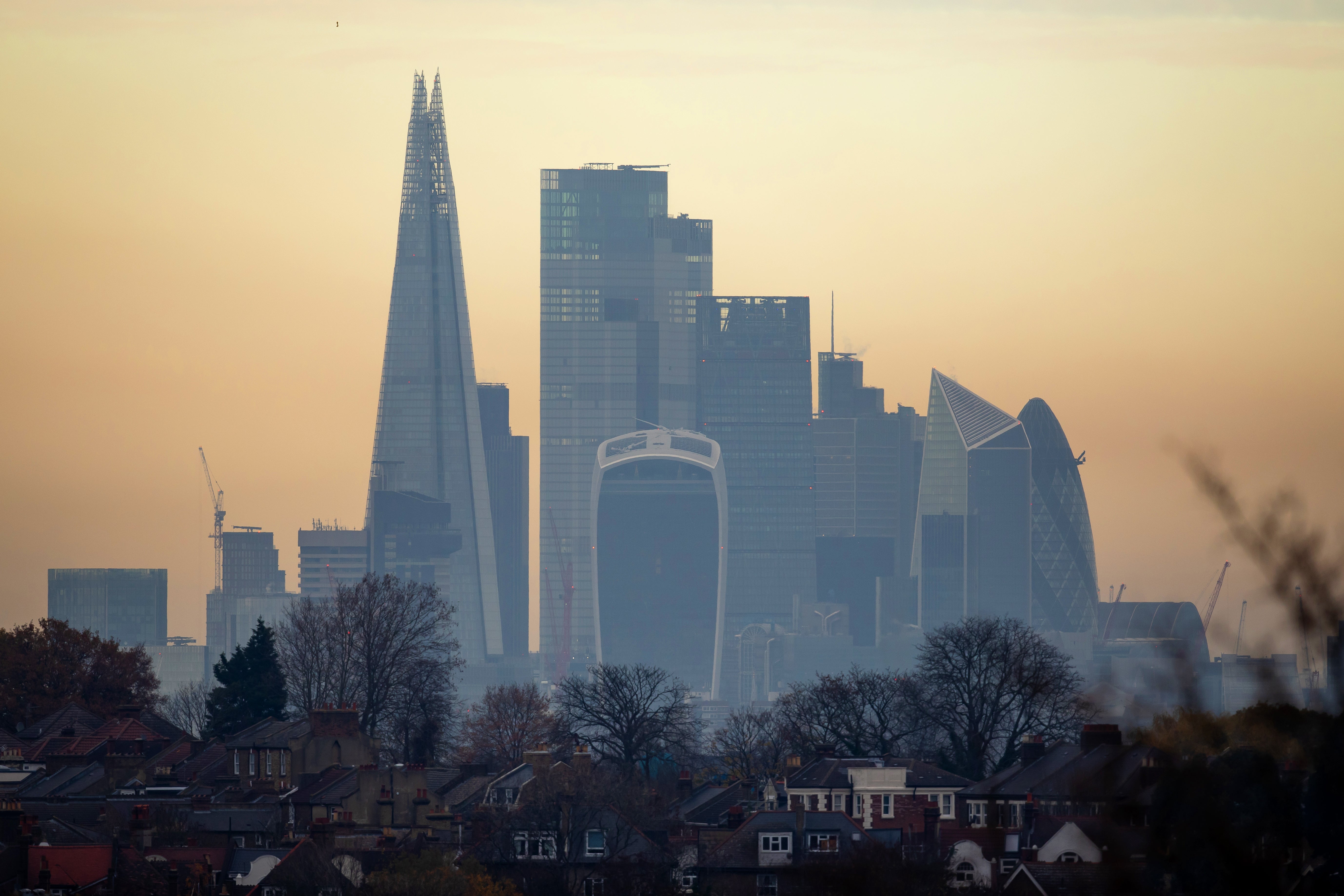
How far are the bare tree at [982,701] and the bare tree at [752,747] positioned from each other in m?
6.69

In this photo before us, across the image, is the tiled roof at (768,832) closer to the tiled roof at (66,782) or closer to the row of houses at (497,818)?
the row of houses at (497,818)

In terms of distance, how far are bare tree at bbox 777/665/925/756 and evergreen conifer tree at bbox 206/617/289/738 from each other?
75.1ft

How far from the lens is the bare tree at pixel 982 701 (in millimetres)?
75500

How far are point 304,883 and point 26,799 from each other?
21167mm

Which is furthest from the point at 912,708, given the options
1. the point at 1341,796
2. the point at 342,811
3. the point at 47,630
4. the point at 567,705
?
the point at 1341,796

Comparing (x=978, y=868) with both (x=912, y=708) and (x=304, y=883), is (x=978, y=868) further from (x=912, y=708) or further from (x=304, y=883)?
(x=912, y=708)

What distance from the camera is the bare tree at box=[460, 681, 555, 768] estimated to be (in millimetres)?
90812

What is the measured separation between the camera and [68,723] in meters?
78.1

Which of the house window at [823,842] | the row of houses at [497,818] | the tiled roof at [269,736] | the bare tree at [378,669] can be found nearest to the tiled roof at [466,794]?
the row of houses at [497,818]

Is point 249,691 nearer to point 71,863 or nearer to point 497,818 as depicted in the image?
point 497,818

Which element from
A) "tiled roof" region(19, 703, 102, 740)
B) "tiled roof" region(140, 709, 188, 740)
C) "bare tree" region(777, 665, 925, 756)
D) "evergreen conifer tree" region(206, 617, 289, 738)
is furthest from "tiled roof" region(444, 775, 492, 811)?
"evergreen conifer tree" region(206, 617, 289, 738)

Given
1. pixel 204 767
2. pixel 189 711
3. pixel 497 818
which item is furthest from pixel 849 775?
pixel 189 711

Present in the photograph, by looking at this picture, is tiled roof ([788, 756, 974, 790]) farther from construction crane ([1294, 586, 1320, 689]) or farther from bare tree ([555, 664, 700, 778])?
construction crane ([1294, 586, 1320, 689])

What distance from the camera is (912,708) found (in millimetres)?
84625
